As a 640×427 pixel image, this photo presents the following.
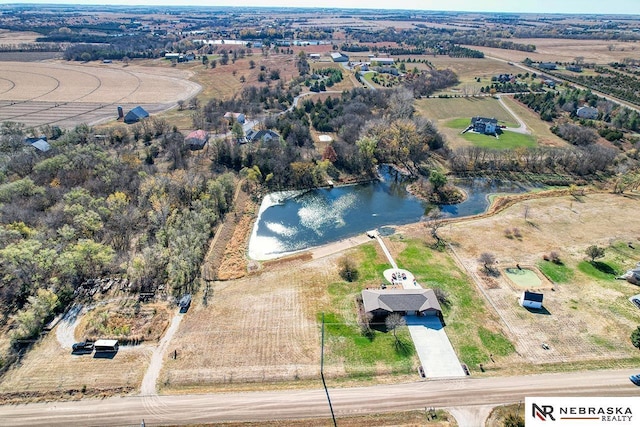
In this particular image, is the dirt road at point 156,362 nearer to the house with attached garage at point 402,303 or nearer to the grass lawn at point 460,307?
the house with attached garage at point 402,303

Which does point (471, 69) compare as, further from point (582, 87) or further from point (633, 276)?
point (633, 276)

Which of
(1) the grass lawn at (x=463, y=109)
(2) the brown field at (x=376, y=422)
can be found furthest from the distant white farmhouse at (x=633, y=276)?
(1) the grass lawn at (x=463, y=109)

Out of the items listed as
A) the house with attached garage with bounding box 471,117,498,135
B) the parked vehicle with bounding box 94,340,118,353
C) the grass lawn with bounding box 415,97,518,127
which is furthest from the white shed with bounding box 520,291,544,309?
the grass lawn with bounding box 415,97,518,127

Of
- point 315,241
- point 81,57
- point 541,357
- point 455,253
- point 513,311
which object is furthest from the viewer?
point 81,57

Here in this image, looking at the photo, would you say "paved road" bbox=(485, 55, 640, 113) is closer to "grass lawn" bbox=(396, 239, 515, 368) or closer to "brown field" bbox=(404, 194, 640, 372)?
"brown field" bbox=(404, 194, 640, 372)

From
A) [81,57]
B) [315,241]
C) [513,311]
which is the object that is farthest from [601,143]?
[81,57]

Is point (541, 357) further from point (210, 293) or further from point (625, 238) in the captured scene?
point (210, 293)

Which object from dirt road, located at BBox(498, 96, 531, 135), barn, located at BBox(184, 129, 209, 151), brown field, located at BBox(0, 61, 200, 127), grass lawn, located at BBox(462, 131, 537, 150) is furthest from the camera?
brown field, located at BBox(0, 61, 200, 127)
